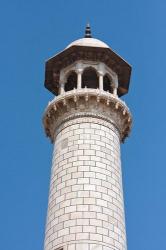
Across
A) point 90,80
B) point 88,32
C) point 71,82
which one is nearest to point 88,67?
point 90,80

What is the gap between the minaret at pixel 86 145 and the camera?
17.0m

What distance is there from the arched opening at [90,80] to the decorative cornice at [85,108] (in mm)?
2124

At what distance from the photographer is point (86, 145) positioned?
756 inches

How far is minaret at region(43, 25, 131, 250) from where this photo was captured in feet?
55.8

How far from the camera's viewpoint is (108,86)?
23.2m

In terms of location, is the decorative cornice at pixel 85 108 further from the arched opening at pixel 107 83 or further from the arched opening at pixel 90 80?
the arched opening at pixel 90 80

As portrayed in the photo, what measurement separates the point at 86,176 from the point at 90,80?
6.22m

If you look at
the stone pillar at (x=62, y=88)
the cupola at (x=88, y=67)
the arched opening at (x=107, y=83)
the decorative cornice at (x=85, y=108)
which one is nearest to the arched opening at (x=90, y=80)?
the cupola at (x=88, y=67)

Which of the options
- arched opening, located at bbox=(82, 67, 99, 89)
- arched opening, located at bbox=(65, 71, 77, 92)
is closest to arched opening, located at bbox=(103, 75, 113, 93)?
arched opening, located at bbox=(82, 67, 99, 89)

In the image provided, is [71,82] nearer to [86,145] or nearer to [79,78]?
[79,78]

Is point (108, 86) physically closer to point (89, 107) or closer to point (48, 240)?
point (89, 107)

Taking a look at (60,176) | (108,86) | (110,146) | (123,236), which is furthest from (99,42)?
(123,236)

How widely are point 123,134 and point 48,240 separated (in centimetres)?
623

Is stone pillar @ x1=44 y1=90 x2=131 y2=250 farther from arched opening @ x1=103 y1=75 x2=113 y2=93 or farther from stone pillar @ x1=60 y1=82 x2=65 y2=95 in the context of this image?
arched opening @ x1=103 y1=75 x2=113 y2=93
